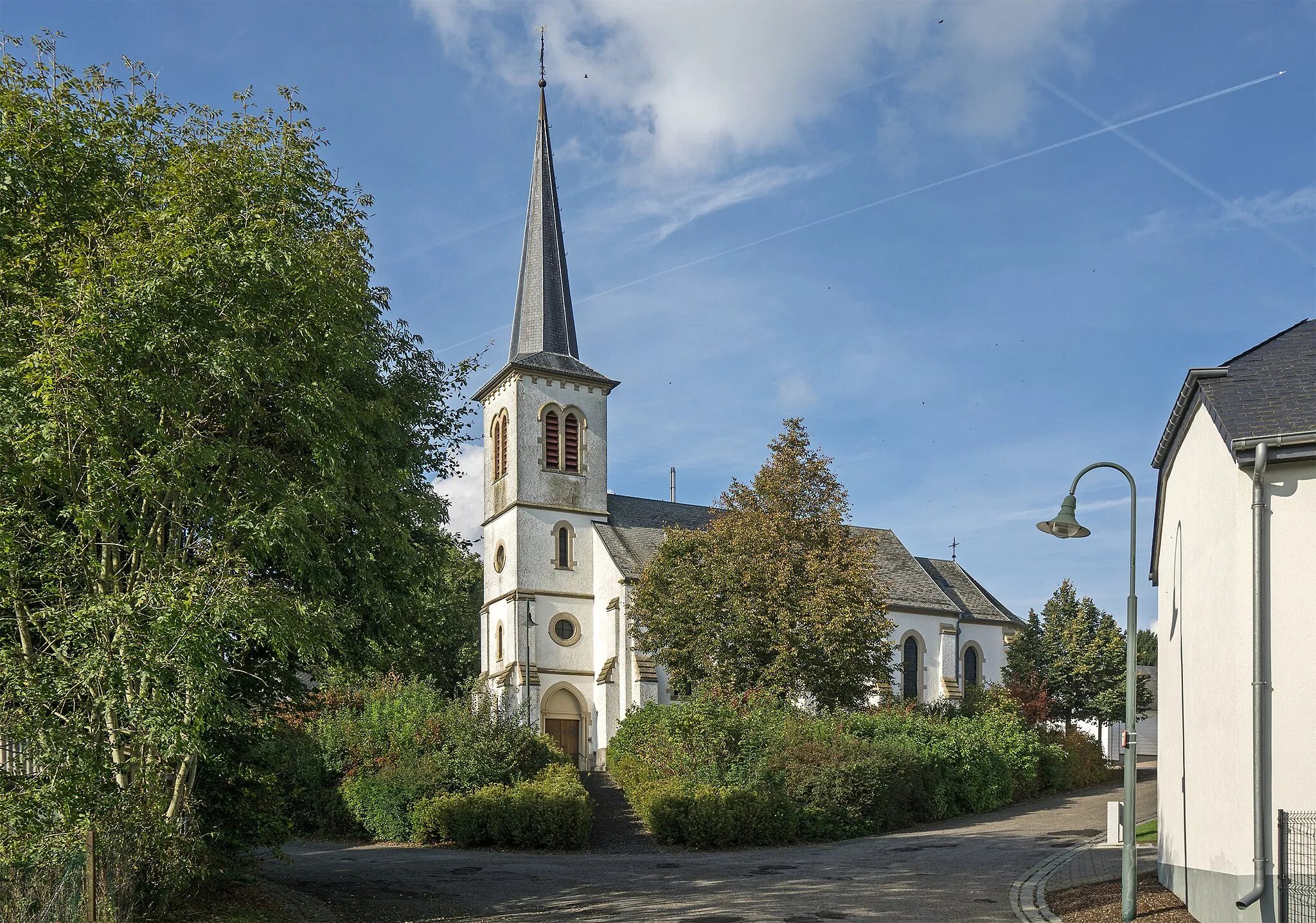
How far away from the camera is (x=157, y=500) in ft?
38.0

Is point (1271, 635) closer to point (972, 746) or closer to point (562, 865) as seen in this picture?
point (562, 865)

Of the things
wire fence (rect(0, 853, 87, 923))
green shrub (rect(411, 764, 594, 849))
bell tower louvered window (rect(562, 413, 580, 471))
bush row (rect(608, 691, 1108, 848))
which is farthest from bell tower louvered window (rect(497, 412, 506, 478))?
wire fence (rect(0, 853, 87, 923))

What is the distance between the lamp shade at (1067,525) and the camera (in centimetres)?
1386

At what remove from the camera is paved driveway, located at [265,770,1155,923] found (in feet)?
48.3

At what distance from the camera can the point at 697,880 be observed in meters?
18.5

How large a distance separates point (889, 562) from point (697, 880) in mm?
32557

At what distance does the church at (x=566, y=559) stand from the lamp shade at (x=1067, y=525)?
24.6m

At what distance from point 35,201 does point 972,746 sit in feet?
84.5

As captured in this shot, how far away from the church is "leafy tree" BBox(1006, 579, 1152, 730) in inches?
89.0

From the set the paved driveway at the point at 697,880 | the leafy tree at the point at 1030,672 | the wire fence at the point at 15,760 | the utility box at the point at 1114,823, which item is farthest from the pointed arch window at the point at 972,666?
the wire fence at the point at 15,760

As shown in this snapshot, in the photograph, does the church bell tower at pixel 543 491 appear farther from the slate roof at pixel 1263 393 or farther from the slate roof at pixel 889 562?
the slate roof at pixel 1263 393

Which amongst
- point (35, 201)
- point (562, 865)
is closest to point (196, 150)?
point (35, 201)

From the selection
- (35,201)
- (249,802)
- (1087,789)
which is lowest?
(1087,789)

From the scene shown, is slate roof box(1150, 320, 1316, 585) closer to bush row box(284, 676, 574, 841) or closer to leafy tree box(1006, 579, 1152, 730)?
bush row box(284, 676, 574, 841)
